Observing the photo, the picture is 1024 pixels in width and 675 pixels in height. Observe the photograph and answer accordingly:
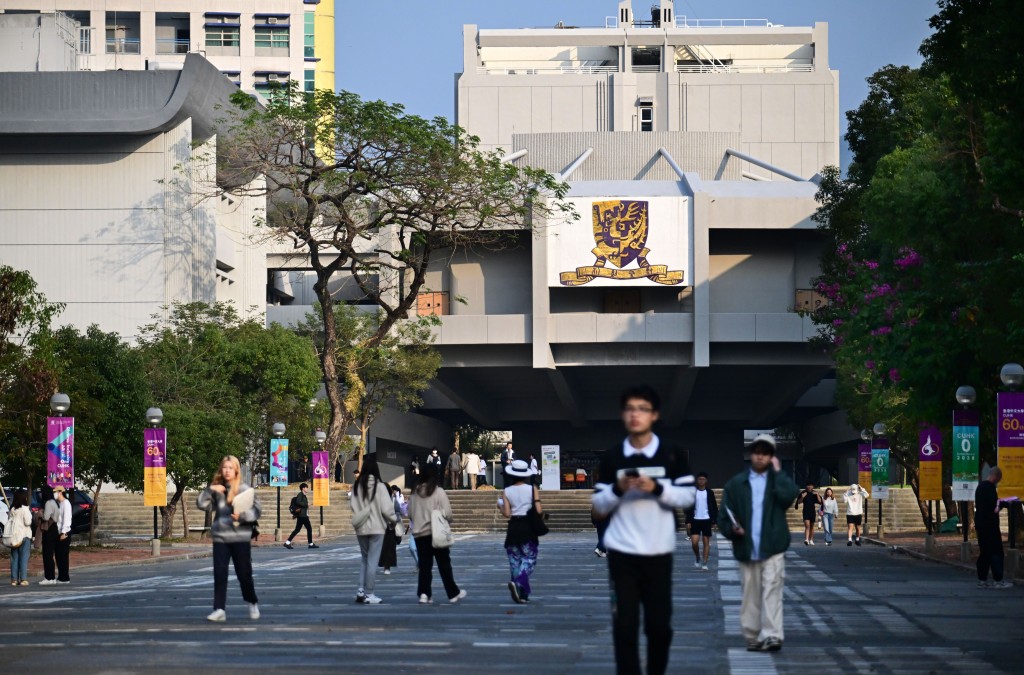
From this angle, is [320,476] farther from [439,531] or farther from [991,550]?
[439,531]

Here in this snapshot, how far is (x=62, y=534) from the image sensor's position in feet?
79.5

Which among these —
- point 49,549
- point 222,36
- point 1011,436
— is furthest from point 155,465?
point 222,36

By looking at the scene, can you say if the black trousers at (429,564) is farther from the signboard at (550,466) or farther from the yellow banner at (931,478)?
the signboard at (550,466)

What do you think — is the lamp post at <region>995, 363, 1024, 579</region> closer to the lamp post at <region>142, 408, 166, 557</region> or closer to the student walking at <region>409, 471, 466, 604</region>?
the student walking at <region>409, 471, 466, 604</region>

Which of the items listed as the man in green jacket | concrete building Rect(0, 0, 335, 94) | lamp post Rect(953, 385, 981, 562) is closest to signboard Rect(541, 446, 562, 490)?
lamp post Rect(953, 385, 981, 562)

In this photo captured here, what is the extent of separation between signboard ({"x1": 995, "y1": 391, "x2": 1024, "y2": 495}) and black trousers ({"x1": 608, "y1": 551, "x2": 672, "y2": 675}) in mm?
16726

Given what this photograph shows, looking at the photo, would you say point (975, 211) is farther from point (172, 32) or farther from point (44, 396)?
point (172, 32)

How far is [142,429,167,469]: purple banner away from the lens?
1308 inches

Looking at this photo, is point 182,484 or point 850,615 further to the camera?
point 182,484

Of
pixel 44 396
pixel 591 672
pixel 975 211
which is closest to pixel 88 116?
pixel 44 396

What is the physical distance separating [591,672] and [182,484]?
32.1m

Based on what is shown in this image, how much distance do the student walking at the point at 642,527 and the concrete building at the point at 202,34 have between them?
8648cm

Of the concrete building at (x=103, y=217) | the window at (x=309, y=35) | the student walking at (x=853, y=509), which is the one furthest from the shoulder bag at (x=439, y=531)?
the window at (x=309, y=35)

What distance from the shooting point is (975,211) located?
25344 mm
